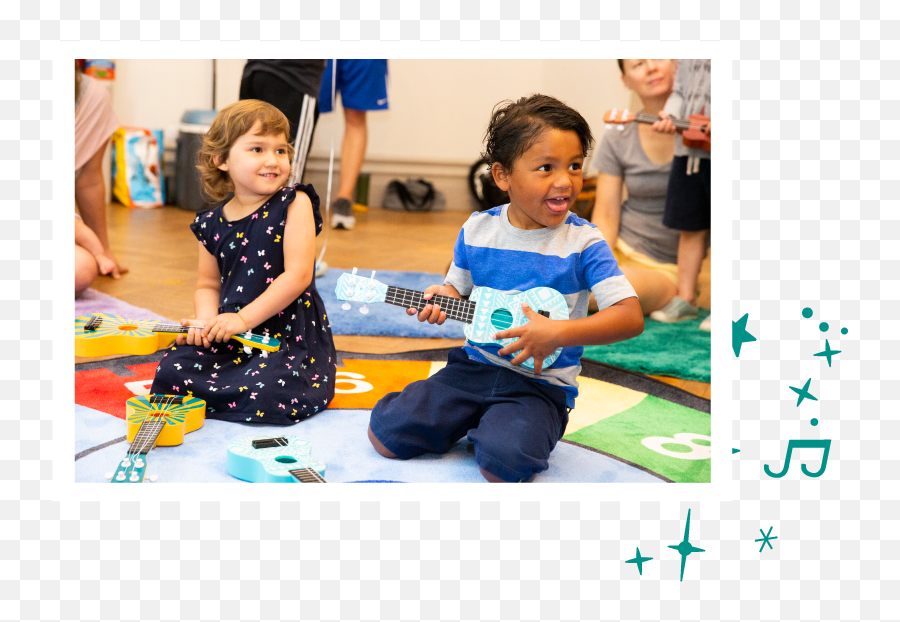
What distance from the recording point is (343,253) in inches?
129

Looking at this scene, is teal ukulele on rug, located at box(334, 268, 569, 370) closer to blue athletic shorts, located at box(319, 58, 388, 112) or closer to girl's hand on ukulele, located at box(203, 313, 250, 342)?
girl's hand on ukulele, located at box(203, 313, 250, 342)

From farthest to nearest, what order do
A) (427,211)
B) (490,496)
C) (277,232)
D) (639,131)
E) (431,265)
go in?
(427,211) < (431,265) < (639,131) < (277,232) < (490,496)

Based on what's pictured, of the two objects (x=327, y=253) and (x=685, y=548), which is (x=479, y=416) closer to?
(x=685, y=548)

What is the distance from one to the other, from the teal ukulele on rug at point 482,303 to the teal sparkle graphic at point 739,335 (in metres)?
0.33

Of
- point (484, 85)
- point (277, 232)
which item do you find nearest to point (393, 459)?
point (277, 232)

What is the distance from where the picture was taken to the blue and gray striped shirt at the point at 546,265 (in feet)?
4.16

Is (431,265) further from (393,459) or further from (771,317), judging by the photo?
(771,317)

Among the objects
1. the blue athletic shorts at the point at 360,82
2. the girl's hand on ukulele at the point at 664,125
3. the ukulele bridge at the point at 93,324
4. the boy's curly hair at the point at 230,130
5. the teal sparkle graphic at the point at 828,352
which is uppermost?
the blue athletic shorts at the point at 360,82

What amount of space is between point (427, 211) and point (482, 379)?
386cm

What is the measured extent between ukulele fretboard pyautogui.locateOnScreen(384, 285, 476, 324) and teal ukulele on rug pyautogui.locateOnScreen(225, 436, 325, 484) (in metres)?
0.28

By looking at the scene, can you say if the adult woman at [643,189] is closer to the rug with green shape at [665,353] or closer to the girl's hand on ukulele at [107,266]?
the rug with green shape at [665,353]

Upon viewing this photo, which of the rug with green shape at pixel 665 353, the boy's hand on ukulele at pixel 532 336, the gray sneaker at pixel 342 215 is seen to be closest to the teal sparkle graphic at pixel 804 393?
the boy's hand on ukulele at pixel 532 336

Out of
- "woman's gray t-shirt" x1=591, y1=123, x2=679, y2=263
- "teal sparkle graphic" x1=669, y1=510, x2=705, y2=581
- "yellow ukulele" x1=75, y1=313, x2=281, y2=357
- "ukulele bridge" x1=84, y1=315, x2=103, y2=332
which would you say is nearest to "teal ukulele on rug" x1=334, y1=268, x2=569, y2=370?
"teal sparkle graphic" x1=669, y1=510, x2=705, y2=581

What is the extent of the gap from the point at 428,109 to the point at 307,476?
4.40m
